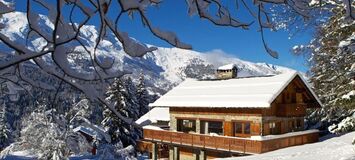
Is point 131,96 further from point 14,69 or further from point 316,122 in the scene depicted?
point 14,69

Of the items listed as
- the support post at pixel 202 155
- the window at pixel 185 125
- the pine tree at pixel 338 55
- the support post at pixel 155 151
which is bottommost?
the support post at pixel 155 151

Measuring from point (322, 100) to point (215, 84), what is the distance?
7953 millimetres

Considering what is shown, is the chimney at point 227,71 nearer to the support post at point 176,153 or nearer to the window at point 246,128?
the support post at point 176,153

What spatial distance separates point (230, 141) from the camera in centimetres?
2359

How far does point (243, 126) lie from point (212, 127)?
9.28 feet

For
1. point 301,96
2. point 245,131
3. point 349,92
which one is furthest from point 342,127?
point 301,96

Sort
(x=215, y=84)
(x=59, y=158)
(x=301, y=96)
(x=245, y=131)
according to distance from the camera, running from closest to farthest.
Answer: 1. (x=59, y=158)
2. (x=245, y=131)
3. (x=301, y=96)
4. (x=215, y=84)

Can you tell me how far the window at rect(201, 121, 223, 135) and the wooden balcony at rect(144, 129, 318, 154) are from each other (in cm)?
147

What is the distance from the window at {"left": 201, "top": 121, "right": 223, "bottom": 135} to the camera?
89.1 feet

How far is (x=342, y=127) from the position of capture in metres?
16.0

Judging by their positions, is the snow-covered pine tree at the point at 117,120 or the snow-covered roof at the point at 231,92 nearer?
the snow-covered roof at the point at 231,92

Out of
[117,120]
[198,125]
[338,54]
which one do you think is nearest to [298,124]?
[198,125]

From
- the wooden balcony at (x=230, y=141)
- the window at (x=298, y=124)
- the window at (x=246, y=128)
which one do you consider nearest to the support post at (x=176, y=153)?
the wooden balcony at (x=230, y=141)

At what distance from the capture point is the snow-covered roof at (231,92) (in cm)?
2419
